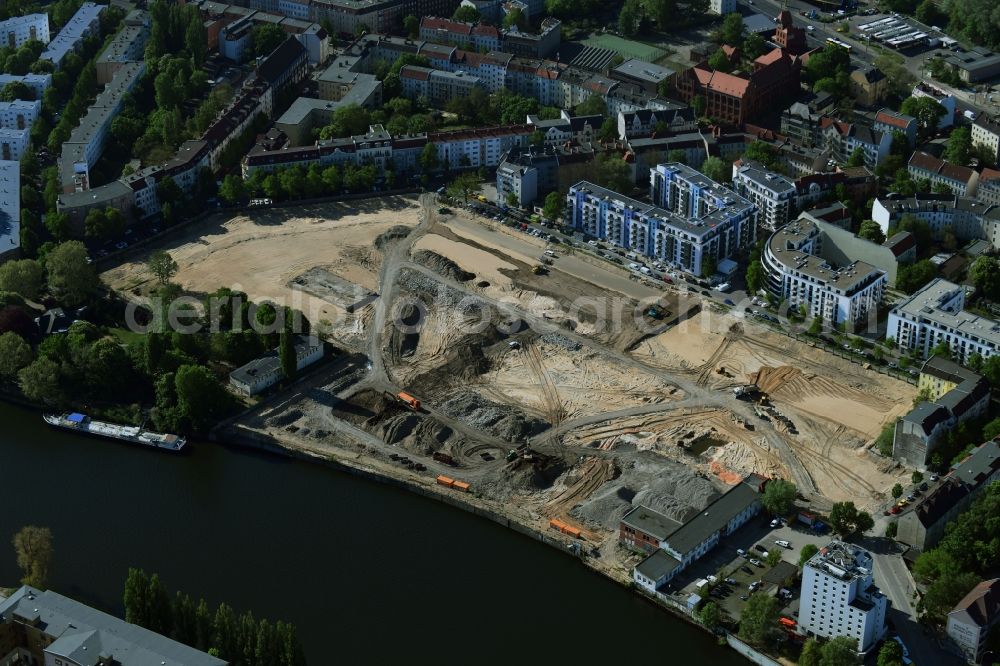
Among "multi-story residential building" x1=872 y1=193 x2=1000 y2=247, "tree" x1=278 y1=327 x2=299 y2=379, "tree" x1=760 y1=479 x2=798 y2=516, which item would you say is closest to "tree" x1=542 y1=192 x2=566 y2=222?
"multi-story residential building" x1=872 y1=193 x2=1000 y2=247

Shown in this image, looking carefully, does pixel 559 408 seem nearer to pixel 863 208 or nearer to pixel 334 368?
pixel 334 368

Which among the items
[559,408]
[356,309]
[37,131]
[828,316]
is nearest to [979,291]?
[828,316]

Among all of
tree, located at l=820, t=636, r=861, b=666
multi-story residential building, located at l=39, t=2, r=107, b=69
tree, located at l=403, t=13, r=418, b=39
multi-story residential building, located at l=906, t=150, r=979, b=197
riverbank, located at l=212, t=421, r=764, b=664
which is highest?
multi-story residential building, located at l=39, t=2, r=107, b=69

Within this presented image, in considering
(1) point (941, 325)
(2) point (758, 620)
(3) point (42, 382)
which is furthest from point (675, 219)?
(3) point (42, 382)

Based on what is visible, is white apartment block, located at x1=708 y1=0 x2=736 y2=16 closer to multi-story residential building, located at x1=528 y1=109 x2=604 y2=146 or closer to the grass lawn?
the grass lawn

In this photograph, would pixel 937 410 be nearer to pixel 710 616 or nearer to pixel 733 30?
pixel 710 616
